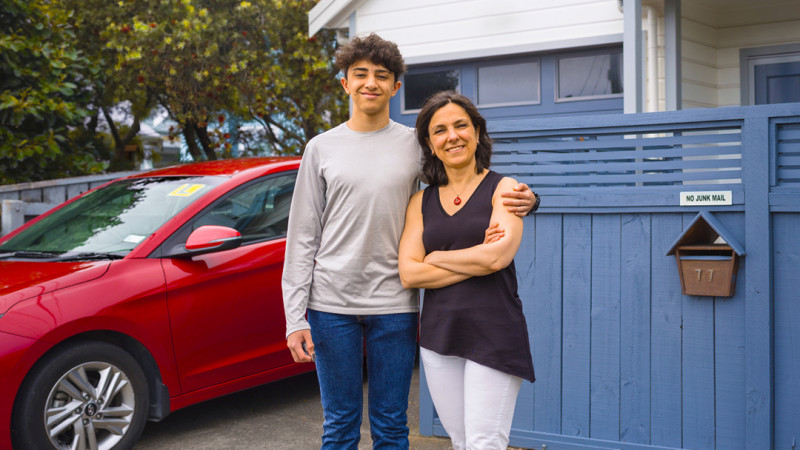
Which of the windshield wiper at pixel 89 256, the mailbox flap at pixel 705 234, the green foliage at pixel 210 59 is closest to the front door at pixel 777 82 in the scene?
the mailbox flap at pixel 705 234

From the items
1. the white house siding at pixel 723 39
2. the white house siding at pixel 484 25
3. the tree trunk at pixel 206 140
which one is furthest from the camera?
the tree trunk at pixel 206 140

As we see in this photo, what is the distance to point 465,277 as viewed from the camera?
8.86 ft

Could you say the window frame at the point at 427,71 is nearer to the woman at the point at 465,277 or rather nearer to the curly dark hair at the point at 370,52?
the curly dark hair at the point at 370,52

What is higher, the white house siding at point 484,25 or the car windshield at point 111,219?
the white house siding at point 484,25

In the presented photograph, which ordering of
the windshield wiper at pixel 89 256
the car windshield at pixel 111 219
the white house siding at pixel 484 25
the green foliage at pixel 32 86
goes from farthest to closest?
the green foliage at pixel 32 86 → the white house siding at pixel 484 25 → the car windshield at pixel 111 219 → the windshield wiper at pixel 89 256

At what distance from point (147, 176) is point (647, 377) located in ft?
11.7

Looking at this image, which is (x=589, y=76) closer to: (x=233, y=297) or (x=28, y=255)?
(x=233, y=297)

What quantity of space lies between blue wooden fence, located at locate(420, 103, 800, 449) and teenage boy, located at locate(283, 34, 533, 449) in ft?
4.53

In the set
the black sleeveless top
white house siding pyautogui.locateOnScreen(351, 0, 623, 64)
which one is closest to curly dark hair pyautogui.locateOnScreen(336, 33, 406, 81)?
the black sleeveless top

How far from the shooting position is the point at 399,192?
2.87m

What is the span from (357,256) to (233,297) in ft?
6.86

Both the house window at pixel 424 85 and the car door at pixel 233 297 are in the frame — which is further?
the house window at pixel 424 85

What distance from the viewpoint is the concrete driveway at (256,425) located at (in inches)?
179

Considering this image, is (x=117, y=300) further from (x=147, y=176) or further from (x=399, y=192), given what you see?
(x=399, y=192)
